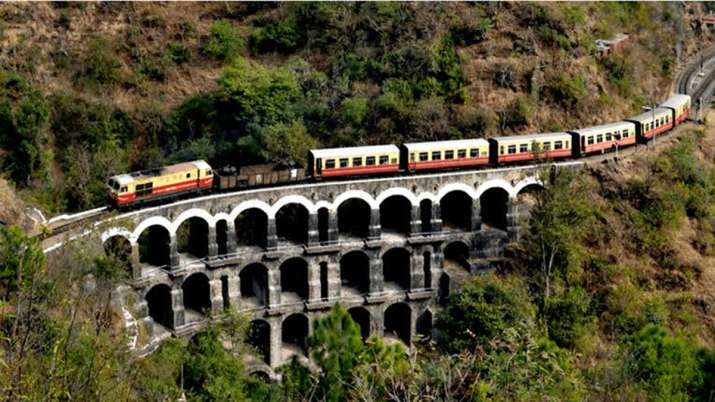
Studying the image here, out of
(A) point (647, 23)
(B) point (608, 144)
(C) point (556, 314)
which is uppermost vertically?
(A) point (647, 23)

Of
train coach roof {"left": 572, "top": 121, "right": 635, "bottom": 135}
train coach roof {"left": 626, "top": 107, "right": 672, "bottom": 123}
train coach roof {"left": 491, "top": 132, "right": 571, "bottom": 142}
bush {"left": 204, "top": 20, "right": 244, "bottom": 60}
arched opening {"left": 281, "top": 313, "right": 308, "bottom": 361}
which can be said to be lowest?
arched opening {"left": 281, "top": 313, "right": 308, "bottom": 361}

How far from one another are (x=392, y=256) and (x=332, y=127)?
10.9 metres

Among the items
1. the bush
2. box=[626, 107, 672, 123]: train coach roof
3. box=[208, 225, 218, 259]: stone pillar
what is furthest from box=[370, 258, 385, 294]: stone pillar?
the bush

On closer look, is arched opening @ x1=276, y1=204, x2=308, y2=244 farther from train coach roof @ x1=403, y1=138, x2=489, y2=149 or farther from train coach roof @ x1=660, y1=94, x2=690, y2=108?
train coach roof @ x1=660, y1=94, x2=690, y2=108

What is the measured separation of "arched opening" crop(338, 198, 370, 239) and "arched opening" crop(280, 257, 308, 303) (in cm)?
354

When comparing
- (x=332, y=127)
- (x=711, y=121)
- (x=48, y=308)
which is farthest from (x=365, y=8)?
(x=48, y=308)

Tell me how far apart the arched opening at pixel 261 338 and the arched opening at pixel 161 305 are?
5151mm

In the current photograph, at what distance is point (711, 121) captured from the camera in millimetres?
69938

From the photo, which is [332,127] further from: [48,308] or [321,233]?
[48,308]

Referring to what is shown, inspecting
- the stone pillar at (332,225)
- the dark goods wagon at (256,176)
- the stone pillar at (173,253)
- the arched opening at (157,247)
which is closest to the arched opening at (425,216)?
the stone pillar at (332,225)

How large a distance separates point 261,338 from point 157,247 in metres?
8.83

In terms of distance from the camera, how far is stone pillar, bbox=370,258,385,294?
2256 inches

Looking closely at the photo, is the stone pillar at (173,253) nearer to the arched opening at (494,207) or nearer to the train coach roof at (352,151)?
the train coach roof at (352,151)

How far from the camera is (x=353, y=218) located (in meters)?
60.4
